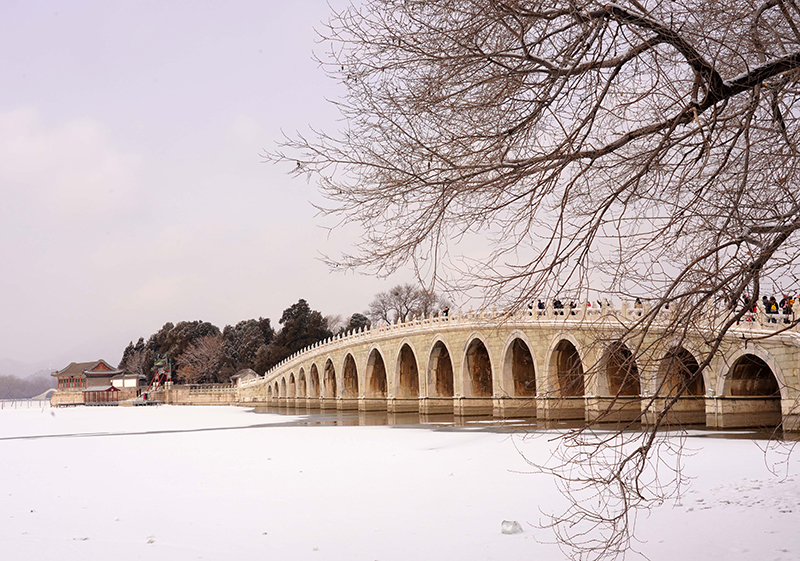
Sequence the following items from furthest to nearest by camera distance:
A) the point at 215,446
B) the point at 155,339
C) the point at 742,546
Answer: the point at 155,339, the point at 215,446, the point at 742,546

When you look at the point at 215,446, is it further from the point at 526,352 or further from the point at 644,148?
the point at 526,352

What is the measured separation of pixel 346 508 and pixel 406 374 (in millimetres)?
31097

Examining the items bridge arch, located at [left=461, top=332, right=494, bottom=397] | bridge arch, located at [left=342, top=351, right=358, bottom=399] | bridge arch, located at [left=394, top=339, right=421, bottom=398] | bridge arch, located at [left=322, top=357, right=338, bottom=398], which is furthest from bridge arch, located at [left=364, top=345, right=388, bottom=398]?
bridge arch, located at [left=461, top=332, right=494, bottom=397]

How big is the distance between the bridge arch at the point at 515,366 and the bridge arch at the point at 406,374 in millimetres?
9286

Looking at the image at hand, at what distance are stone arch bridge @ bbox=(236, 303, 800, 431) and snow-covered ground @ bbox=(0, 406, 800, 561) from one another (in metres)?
1.21

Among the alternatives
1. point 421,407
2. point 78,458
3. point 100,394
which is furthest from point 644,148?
point 100,394

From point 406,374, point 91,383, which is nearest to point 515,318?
point 406,374

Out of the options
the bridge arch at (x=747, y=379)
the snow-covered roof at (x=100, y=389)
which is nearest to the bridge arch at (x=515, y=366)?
the bridge arch at (x=747, y=379)

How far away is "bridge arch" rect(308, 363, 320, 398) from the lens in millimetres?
54969

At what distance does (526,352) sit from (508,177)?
26.5 meters

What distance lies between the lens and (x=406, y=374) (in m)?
39.6

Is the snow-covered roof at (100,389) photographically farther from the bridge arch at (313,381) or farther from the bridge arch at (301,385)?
the bridge arch at (313,381)

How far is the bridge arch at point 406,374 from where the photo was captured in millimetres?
39125

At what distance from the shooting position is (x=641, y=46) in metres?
4.45
